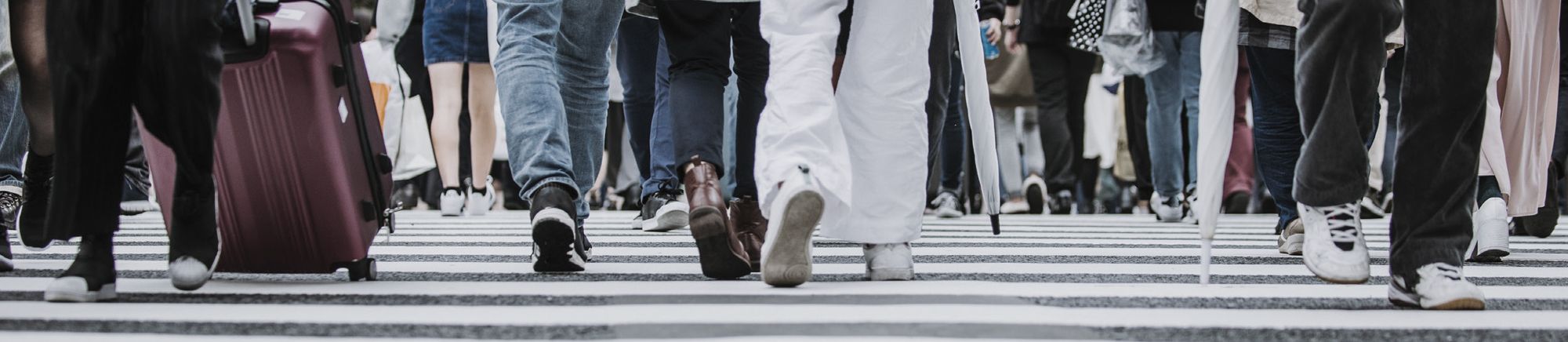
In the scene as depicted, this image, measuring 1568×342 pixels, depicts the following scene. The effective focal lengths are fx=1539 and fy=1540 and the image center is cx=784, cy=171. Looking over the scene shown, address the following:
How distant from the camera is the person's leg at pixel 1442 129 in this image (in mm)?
2850

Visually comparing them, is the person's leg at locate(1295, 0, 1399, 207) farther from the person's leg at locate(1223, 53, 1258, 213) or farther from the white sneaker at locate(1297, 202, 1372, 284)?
the person's leg at locate(1223, 53, 1258, 213)

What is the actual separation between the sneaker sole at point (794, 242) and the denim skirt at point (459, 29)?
459 centimetres

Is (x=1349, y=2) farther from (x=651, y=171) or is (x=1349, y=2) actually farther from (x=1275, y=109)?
(x=651, y=171)

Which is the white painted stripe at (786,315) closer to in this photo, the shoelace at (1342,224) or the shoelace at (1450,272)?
the shoelace at (1450,272)

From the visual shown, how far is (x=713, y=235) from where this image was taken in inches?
132

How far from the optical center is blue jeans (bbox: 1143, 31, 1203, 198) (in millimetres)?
7578

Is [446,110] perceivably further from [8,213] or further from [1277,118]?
[1277,118]

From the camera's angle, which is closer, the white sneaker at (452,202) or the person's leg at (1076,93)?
the white sneaker at (452,202)

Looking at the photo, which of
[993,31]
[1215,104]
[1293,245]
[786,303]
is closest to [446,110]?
[993,31]

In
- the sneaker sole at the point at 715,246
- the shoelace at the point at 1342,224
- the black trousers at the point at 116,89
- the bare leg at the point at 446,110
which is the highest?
the black trousers at the point at 116,89

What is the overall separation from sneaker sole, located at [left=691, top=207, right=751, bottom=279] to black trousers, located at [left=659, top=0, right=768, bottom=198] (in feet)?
1.03

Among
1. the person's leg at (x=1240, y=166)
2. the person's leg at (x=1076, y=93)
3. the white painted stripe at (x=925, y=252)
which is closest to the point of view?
the white painted stripe at (x=925, y=252)

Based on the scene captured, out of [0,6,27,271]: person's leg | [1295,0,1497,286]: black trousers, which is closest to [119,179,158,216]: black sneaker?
[0,6,27,271]: person's leg

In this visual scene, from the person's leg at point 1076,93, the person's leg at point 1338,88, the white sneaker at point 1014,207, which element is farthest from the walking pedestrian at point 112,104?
the white sneaker at point 1014,207
